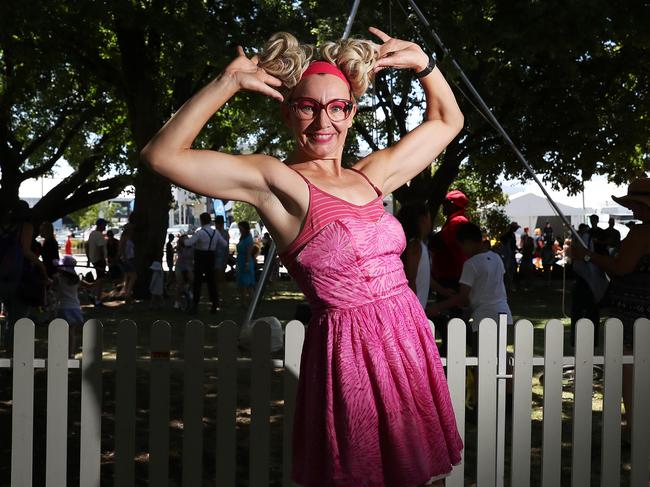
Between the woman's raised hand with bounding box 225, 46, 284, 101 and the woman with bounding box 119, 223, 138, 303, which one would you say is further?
the woman with bounding box 119, 223, 138, 303

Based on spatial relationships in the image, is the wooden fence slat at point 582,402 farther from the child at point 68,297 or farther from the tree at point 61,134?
the tree at point 61,134

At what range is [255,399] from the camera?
4.46 meters

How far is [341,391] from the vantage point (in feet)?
8.71

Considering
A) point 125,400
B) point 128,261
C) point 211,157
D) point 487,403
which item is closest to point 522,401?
point 487,403

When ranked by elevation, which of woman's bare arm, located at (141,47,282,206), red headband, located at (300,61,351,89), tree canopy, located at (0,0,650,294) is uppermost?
tree canopy, located at (0,0,650,294)

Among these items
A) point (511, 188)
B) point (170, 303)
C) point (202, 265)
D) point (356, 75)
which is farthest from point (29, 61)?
point (511, 188)

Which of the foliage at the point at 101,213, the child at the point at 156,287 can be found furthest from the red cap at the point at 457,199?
the foliage at the point at 101,213

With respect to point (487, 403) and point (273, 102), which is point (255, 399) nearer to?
point (487, 403)

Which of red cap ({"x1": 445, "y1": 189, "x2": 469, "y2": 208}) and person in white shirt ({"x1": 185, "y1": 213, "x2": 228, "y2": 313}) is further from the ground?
red cap ({"x1": 445, "y1": 189, "x2": 469, "y2": 208})

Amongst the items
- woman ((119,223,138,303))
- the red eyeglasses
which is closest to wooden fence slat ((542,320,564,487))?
the red eyeglasses

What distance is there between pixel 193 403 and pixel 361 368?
77.6 inches

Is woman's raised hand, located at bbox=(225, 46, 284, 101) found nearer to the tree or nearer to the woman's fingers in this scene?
the woman's fingers

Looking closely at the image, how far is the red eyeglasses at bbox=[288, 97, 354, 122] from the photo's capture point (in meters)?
2.82

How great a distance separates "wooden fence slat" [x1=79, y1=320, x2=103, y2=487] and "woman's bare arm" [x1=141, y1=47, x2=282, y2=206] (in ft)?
5.89
